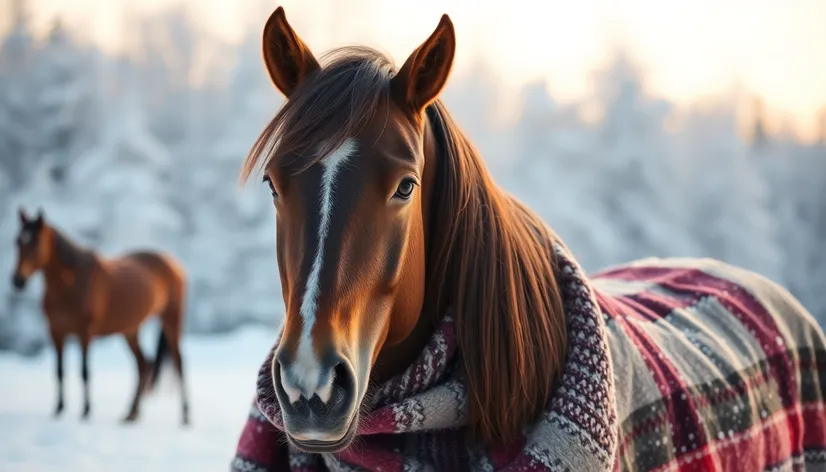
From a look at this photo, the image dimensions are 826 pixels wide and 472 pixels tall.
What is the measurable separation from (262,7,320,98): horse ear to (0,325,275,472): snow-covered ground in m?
2.65

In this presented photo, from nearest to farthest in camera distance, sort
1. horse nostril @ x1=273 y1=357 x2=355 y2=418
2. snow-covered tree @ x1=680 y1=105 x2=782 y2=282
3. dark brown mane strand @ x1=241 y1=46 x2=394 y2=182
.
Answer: horse nostril @ x1=273 y1=357 x2=355 y2=418 → dark brown mane strand @ x1=241 y1=46 x2=394 y2=182 → snow-covered tree @ x1=680 y1=105 x2=782 y2=282

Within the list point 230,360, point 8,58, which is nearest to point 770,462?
point 230,360

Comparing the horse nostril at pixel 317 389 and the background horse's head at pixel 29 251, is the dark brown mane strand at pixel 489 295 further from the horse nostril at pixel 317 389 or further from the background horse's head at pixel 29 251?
the background horse's head at pixel 29 251

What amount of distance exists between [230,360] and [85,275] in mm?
2649

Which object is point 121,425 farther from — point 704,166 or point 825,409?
point 704,166

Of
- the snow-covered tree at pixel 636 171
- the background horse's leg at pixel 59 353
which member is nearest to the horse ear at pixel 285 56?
the background horse's leg at pixel 59 353

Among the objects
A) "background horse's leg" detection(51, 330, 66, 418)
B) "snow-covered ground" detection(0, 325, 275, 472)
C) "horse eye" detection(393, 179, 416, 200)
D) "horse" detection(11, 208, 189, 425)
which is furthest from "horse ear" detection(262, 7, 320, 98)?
"background horse's leg" detection(51, 330, 66, 418)

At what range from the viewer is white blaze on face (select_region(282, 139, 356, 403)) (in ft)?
2.79

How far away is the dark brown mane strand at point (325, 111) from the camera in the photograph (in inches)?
39.8

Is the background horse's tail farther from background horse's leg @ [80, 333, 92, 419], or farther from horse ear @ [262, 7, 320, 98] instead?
horse ear @ [262, 7, 320, 98]

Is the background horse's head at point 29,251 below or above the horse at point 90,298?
above

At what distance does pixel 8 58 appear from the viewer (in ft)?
30.7

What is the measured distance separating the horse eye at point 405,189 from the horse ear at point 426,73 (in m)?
0.16

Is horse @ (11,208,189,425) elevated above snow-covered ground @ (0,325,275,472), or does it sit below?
above
